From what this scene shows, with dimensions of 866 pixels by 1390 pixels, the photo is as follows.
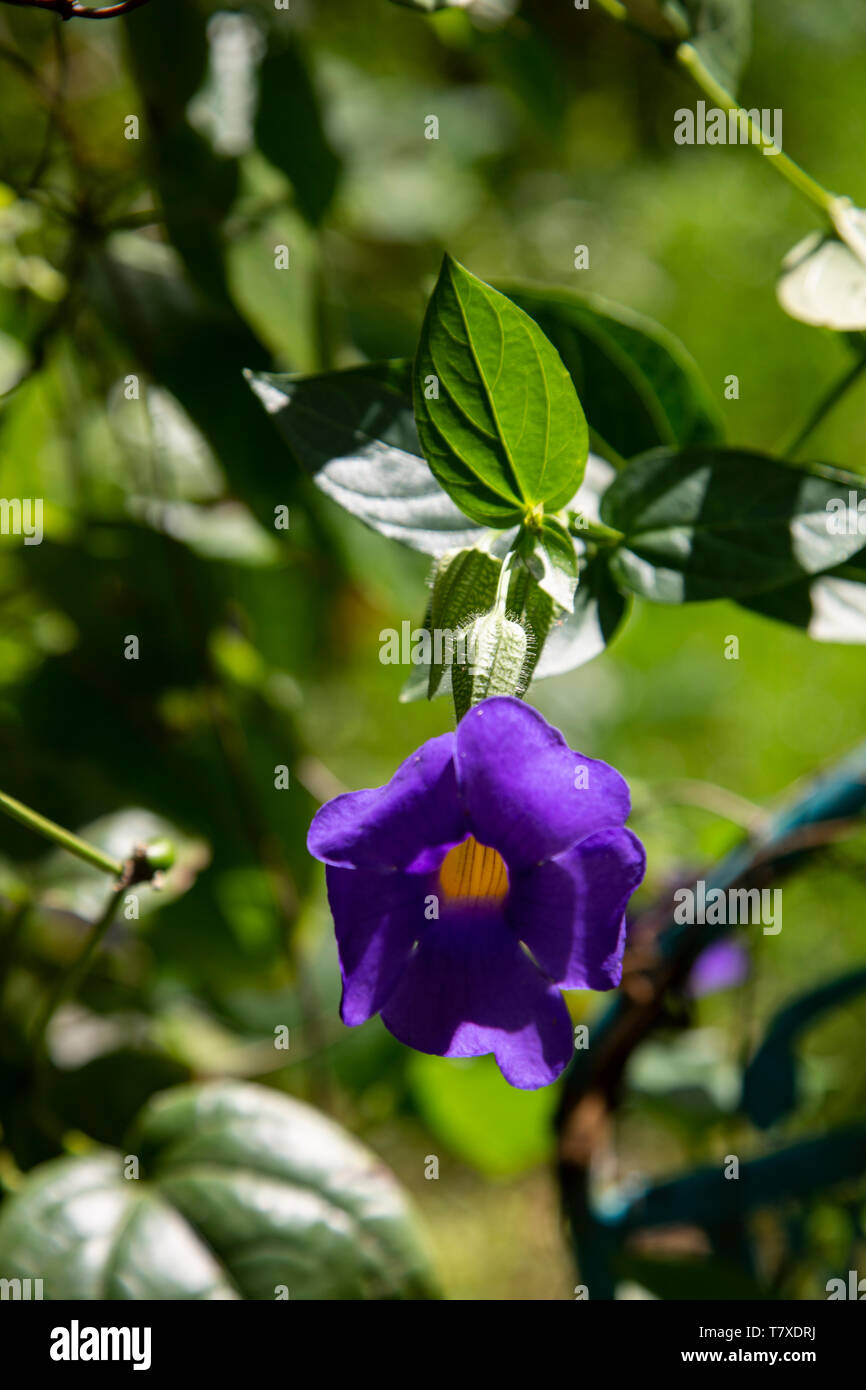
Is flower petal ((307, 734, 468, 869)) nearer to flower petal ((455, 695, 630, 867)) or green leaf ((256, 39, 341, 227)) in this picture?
flower petal ((455, 695, 630, 867))

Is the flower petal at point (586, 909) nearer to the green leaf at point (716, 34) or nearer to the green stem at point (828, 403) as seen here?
the green stem at point (828, 403)

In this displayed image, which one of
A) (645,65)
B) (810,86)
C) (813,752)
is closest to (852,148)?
(810,86)

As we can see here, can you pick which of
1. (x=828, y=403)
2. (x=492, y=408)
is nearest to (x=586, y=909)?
(x=492, y=408)

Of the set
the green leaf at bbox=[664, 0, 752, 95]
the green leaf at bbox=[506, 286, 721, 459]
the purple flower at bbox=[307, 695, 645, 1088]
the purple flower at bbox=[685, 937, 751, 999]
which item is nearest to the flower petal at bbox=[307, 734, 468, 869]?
the purple flower at bbox=[307, 695, 645, 1088]

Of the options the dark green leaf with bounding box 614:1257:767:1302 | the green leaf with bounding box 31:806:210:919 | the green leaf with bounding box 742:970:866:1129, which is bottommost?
the dark green leaf with bounding box 614:1257:767:1302

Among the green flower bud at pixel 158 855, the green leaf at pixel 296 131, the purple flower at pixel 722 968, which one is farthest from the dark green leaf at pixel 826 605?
the purple flower at pixel 722 968
